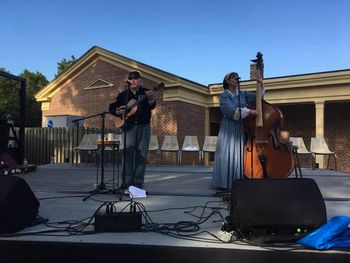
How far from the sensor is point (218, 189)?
5492 mm

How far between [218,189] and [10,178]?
10.1ft

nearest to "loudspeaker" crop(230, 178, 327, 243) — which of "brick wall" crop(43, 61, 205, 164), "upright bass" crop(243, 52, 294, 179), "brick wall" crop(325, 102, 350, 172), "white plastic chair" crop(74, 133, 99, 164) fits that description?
"upright bass" crop(243, 52, 294, 179)

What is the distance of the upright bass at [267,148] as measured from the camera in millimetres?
4625

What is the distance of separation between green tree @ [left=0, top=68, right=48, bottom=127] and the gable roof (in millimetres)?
8067

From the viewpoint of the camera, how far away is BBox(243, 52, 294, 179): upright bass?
182 inches

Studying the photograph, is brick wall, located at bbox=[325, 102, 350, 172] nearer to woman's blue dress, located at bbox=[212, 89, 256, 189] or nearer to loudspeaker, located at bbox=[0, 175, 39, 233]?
woman's blue dress, located at bbox=[212, 89, 256, 189]

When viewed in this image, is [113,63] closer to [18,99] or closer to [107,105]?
[107,105]

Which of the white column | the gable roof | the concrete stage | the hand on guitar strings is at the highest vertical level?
the gable roof

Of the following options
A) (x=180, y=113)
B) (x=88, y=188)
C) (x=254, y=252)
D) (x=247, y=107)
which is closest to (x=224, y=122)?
(x=247, y=107)

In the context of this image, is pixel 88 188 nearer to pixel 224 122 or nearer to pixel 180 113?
pixel 224 122

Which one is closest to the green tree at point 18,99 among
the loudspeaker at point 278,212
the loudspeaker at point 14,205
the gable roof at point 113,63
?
the gable roof at point 113,63

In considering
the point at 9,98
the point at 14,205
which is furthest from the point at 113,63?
the point at 14,205

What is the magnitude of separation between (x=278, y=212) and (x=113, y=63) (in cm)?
1664

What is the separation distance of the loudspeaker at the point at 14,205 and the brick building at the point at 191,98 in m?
13.5
